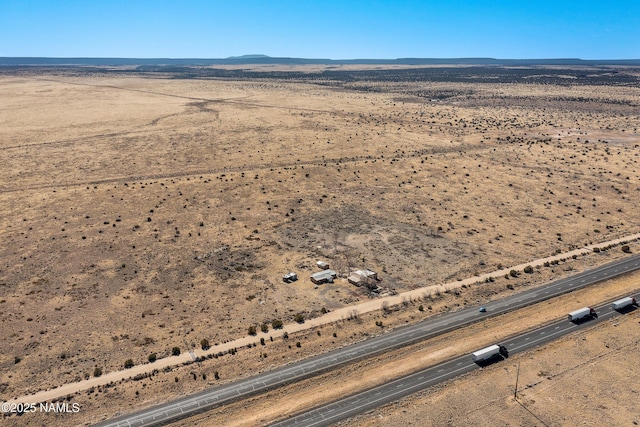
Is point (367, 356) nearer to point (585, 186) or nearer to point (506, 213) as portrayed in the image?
point (506, 213)

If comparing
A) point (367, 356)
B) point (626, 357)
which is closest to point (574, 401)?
point (626, 357)

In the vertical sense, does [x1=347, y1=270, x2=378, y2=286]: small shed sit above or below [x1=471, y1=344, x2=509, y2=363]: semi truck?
above

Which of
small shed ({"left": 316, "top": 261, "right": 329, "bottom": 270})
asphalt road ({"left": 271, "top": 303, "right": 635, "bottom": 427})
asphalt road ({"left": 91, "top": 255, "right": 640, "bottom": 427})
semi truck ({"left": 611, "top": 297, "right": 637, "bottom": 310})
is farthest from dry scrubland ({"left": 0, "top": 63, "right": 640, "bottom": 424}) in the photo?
semi truck ({"left": 611, "top": 297, "right": 637, "bottom": 310})

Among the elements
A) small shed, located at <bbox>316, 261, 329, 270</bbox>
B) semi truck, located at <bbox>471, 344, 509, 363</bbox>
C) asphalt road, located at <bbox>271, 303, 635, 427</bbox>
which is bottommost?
asphalt road, located at <bbox>271, 303, 635, 427</bbox>

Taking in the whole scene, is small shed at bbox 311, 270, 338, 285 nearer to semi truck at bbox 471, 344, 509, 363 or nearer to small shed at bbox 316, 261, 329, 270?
small shed at bbox 316, 261, 329, 270

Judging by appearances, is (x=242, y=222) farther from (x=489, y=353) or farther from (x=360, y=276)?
(x=489, y=353)

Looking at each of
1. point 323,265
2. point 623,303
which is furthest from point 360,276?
point 623,303
